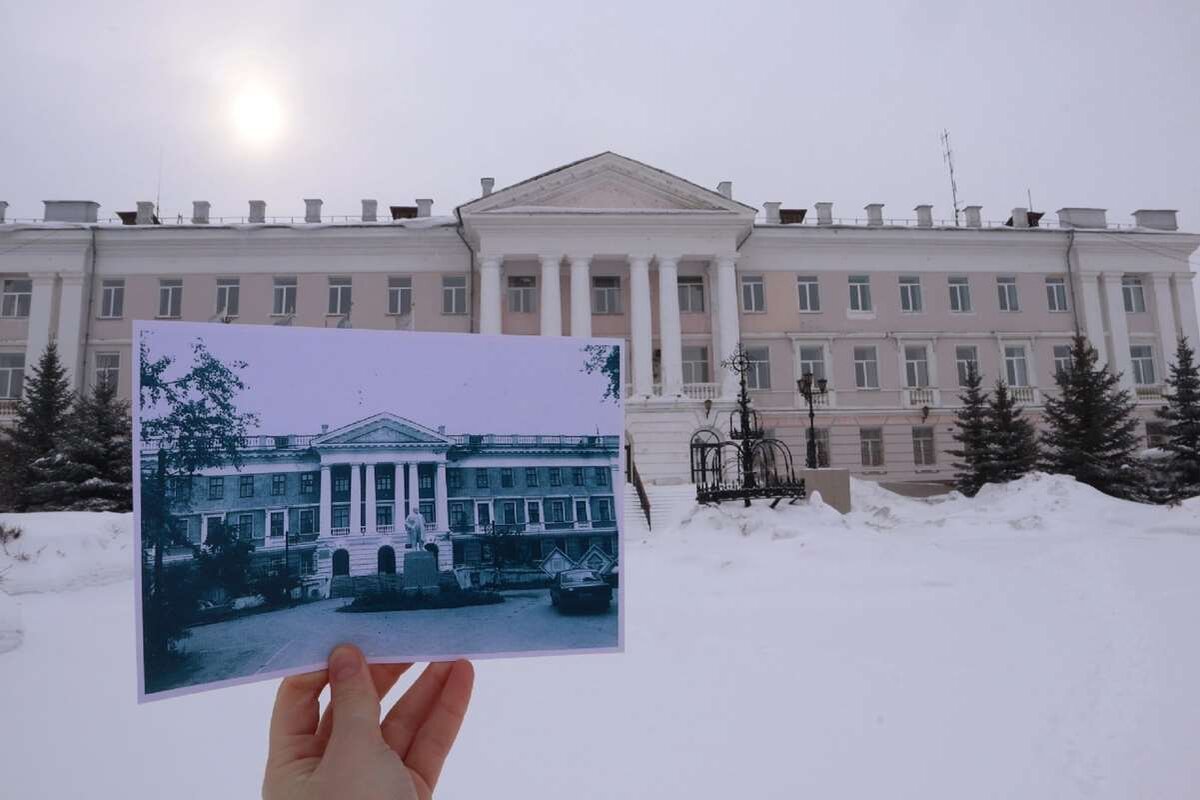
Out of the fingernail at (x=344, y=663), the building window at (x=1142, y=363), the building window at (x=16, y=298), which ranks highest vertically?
the building window at (x=16, y=298)

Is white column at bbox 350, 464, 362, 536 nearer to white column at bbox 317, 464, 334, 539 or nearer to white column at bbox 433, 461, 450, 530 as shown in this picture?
white column at bbox 317, 464, 334, 539

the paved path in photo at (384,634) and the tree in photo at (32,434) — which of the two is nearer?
the paved path in photo at (384,634)

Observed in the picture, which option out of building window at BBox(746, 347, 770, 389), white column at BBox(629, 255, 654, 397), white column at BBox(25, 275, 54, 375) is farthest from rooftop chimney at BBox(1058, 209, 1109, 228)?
white column at BBox(25, 275, 54, 375)

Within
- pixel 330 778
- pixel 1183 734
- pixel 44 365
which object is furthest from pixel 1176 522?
pixel 44 365

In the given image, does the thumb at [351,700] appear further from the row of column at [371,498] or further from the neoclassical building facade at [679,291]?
the neoclassical building facade at [679,291]

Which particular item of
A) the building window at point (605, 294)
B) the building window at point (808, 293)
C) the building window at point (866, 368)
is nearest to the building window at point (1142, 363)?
the building window at point (866, 368)

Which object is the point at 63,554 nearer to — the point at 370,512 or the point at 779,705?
the point at 779,705
